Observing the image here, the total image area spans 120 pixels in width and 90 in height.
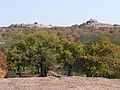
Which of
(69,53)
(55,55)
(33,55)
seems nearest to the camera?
(69,53)

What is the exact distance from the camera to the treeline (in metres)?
39.8

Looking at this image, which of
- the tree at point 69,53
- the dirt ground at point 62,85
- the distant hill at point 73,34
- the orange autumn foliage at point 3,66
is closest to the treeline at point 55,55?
the tree at point 69,53

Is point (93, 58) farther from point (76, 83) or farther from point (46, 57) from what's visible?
point (76, 83)

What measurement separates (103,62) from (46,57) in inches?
337

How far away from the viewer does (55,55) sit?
44.6 meters

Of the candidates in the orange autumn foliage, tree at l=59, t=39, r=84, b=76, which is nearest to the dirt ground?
the orange autumn foliage

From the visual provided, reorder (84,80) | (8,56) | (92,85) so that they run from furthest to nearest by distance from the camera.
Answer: (8,56)
(84,80)
(92,85)

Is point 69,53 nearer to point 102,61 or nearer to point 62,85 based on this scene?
point 102,61

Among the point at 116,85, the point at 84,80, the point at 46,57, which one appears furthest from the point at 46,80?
the point at 46,57

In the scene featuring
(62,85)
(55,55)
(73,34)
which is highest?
(62,85)

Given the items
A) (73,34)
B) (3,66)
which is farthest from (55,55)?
(73,34)

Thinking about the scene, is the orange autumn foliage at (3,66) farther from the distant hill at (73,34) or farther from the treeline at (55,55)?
the distant hill at (73,34)

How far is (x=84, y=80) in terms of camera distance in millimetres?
25422

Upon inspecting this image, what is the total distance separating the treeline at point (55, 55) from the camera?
39.8 meters
